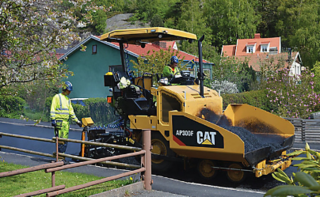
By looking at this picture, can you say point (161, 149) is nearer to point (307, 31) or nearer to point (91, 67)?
point (91, 67)

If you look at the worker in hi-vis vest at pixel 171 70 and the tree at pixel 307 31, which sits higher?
the tree at pixel 307 31

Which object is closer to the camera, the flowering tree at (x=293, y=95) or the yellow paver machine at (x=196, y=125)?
the yellow paver machine at (x=196, y=125)

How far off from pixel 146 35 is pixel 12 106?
1956cm

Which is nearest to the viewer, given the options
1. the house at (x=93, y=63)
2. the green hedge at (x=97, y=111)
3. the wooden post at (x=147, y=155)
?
the wooden post at (x=147, y=155)

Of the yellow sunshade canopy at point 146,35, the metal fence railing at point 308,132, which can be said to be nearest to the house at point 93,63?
the metal fence railing at point 308,132

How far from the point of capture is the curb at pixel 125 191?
5877mm

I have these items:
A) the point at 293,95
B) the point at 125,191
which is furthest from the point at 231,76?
the point at 125,191

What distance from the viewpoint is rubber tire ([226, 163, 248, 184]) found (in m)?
7.70

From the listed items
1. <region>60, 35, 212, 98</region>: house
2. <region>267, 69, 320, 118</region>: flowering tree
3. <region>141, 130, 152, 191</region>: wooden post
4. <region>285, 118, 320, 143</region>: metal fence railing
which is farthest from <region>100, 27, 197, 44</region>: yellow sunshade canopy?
<region>60, 35, 212, 98</region>: house

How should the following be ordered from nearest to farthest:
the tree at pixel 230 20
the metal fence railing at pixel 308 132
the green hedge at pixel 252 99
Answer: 1. the metal fence railing at pixel 308 132
2. the green hedge at pixel 252 99
3. the tree at pixel 230 20

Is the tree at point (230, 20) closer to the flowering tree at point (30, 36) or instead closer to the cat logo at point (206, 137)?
the flowering tree at point (30, 36)

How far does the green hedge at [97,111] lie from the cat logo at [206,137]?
45.2ft

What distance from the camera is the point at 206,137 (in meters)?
7.31

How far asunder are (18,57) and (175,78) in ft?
11.6
